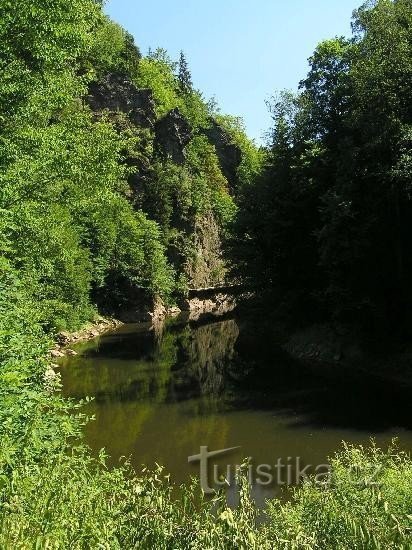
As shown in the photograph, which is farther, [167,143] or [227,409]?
[167,143]

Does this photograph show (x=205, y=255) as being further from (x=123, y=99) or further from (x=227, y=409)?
(x=227, y=409)

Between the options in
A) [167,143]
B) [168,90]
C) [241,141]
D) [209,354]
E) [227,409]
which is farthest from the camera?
[241,141]

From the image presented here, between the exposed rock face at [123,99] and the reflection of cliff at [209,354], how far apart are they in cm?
2913

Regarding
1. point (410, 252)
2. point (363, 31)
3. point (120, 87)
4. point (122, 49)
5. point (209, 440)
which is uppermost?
point (122, 49)

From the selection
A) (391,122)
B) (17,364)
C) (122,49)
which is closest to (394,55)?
(391,122)

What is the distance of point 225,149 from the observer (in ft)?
→ 288

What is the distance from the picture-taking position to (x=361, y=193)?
2278 cm

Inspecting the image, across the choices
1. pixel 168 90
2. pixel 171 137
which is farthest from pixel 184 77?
pixel 171 137

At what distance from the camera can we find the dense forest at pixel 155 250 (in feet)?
12.7

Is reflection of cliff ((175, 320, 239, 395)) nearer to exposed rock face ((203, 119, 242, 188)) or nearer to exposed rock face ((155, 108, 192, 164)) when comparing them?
exposed rock face ((155, 108, 192, 164))

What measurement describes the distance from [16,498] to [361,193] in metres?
21.1

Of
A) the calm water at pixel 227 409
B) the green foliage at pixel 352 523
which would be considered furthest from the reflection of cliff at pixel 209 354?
the green foliage at pixel 352 523

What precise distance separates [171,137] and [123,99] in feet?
24.0

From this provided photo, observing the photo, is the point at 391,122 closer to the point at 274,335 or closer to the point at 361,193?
the point at 361,193
